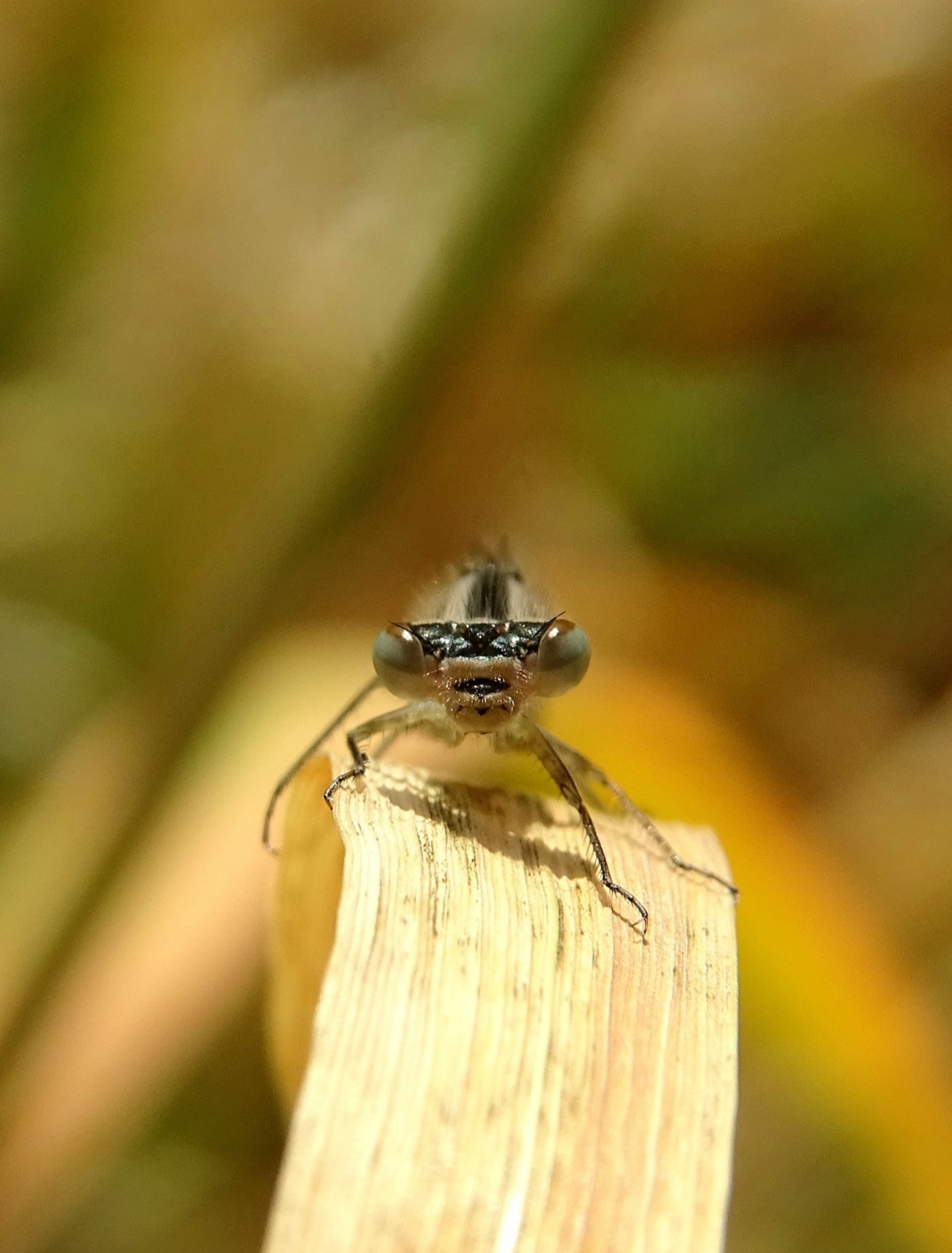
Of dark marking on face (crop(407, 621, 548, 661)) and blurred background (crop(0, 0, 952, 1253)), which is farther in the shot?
blurred background (crop(0, 0, 952, 1253))

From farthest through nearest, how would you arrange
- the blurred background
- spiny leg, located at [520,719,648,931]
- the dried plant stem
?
the blurred background → spiny leg, located at [520,719,648,931] → the dried plant stem

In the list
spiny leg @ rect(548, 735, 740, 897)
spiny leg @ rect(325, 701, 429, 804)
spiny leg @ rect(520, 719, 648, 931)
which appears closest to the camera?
spiny leg @ rect(520, 719, 648, 931)

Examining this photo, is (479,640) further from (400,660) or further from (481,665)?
(400,660)

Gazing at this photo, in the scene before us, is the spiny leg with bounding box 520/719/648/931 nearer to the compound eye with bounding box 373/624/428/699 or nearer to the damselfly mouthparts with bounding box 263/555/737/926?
the damselfly mouthparts with bounding box 263/555/737/926

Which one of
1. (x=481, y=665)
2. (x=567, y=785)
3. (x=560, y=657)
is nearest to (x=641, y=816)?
(x=567, y=785)

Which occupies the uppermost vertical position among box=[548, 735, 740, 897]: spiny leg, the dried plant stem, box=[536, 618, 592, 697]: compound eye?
box=[536, 618, 592, 697]: compound eye

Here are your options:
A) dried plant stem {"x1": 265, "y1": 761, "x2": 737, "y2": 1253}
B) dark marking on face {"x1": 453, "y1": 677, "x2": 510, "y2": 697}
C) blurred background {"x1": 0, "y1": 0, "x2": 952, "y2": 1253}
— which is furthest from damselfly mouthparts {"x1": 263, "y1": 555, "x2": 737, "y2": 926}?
blurred background {"x1": 0, "y1": 0, "x2": 952, "y2": 1253}
